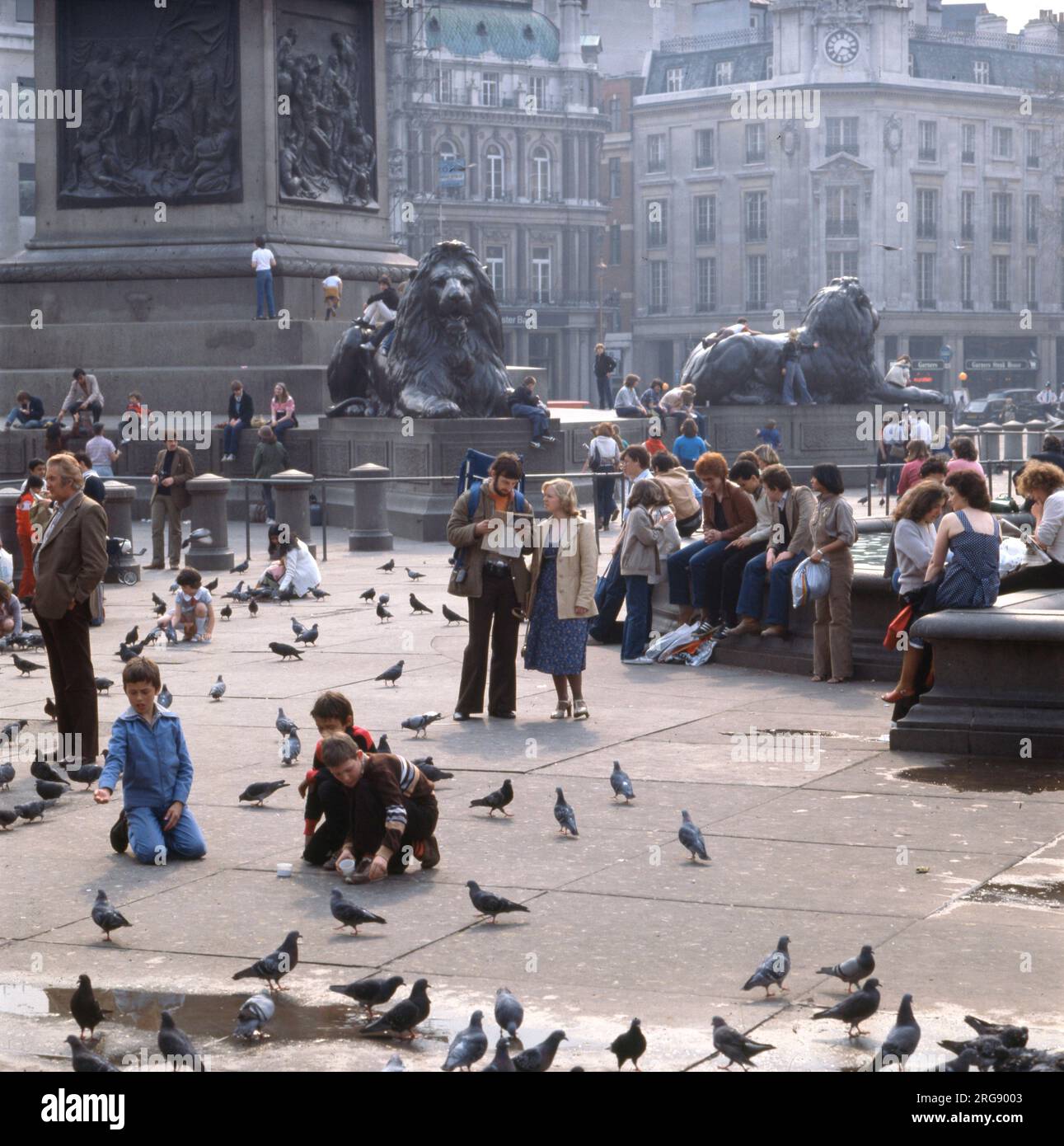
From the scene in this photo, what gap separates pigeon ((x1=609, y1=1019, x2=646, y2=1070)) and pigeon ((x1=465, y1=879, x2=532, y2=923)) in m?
1.76

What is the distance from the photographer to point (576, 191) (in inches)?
3755

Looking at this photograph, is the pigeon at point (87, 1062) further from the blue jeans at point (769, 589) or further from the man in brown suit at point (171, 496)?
the man in brown suit at point (171, 496)

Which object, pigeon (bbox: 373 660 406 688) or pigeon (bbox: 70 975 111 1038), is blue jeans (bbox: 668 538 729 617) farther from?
pigeon (bbox: 70 975 111 1038)

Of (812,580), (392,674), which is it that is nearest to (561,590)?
(392,674)

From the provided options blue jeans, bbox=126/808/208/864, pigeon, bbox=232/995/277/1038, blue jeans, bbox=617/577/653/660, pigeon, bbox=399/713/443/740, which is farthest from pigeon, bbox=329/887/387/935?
blue jeans, bbox=617/577/653/660

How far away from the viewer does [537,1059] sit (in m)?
5.93

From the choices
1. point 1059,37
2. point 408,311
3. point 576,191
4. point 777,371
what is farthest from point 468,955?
point 1059,37

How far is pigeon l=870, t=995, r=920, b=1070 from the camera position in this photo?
19.9ft

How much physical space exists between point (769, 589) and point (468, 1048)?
9.28 metres

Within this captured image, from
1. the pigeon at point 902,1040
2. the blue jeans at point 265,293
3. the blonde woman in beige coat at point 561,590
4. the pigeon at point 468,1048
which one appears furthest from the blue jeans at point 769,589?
the blue jeans at point 265,293

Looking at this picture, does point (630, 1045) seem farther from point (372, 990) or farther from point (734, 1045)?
point (372, 990)

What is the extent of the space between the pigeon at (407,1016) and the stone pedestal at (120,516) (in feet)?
48.1

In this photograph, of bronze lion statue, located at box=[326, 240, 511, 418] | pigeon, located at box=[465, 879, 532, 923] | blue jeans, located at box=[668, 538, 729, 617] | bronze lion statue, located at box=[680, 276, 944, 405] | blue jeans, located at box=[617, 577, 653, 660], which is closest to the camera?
pigeon, located at box=[465, 879, 532, 923]
